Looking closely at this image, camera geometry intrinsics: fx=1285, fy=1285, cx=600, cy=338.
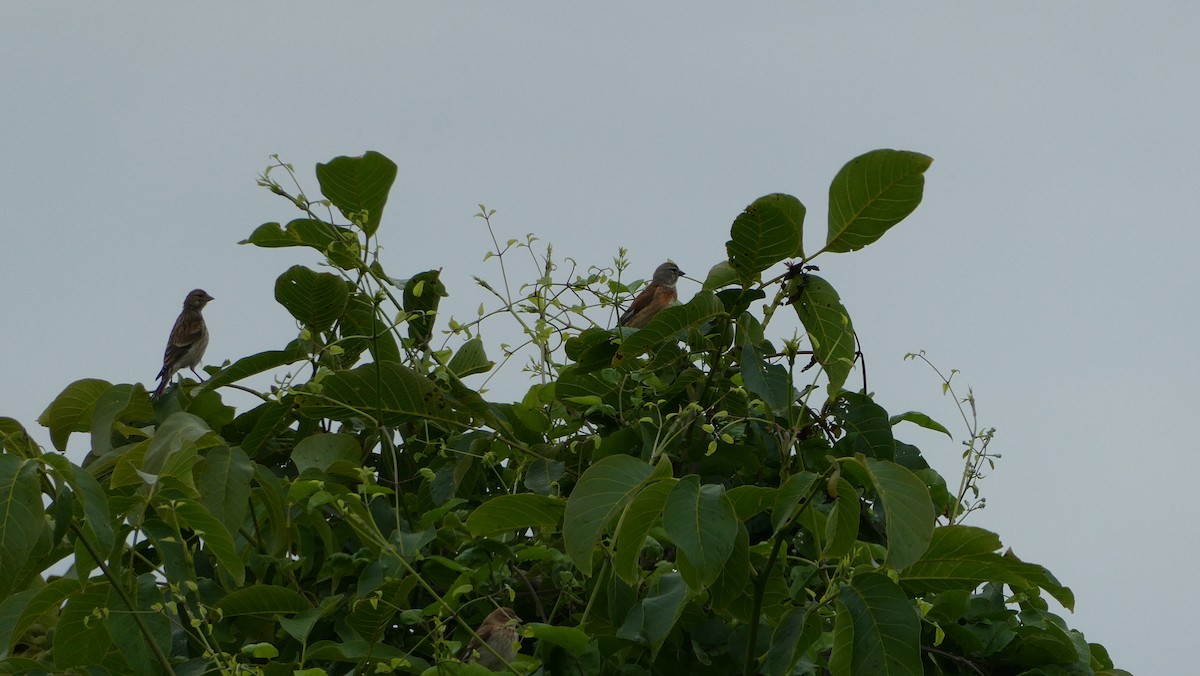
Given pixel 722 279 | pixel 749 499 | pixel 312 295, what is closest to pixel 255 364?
pixel 312 295

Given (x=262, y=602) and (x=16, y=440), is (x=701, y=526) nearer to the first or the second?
(x=262, y=602)

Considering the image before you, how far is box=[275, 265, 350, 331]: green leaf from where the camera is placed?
374cm

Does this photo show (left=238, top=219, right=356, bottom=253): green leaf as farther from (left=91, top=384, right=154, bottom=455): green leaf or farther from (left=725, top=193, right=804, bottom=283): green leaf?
(left=725, top=193, right=804, bottom=283): green leaf

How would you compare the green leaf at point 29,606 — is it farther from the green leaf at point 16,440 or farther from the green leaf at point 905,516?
the green leaf at point 905,516

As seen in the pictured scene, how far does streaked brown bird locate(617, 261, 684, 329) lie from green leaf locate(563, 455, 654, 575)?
478 centimetres

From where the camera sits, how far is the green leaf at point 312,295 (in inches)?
147

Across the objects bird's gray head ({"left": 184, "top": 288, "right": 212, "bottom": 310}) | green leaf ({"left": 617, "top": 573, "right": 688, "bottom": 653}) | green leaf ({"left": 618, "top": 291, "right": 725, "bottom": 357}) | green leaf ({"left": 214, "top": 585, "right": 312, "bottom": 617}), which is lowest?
green leaf ({"left": 214, "top": 585, "right": 312, "bottom": 617})

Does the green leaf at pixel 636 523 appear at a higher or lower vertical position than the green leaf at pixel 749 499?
lower

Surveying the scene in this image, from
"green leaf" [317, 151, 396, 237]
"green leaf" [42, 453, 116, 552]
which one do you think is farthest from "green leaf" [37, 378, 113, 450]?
"green leaf" [42, 453, 116, 552]

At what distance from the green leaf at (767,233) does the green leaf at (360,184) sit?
1016 millimetres

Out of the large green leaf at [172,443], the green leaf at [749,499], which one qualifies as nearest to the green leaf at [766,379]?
the green leaf at [749,499]

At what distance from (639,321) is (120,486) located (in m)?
4.84

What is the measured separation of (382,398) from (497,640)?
832 millimetres

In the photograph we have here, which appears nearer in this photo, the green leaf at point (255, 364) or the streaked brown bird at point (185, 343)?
the green leaf at point (255, 364)
